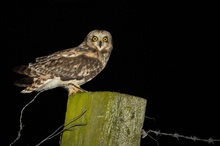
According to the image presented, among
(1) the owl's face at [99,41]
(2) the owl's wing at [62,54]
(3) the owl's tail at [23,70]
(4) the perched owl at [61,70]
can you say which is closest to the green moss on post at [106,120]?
(4) the perched owl at [61,70]

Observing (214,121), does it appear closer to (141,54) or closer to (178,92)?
(178,92)

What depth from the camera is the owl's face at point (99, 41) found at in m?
4.61

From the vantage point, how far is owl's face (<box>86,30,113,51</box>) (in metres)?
4.61

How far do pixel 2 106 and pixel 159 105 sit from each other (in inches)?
243

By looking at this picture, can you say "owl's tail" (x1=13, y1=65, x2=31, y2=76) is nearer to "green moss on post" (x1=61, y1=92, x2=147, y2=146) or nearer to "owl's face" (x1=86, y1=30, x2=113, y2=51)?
"owl's face" (x1=86, y1=30, x2=113, y2=51)

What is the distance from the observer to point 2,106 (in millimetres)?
12898

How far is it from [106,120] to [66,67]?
187cm

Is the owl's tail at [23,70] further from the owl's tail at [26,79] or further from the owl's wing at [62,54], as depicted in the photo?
the owl's wing at [62,54]

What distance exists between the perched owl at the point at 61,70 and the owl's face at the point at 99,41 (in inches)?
16.4

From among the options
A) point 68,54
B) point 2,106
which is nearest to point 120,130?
point 68,54

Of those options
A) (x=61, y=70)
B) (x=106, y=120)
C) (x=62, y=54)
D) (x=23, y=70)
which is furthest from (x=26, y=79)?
(x=106, y=120)

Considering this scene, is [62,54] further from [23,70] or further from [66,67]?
[23,70]

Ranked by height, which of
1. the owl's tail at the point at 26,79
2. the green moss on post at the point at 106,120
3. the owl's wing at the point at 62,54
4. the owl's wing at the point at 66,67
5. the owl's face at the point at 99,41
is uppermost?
the owl's face at the point at 99,41

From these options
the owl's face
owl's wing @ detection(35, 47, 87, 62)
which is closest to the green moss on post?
owl's wing @ detection(35, 47, 87, 62)
